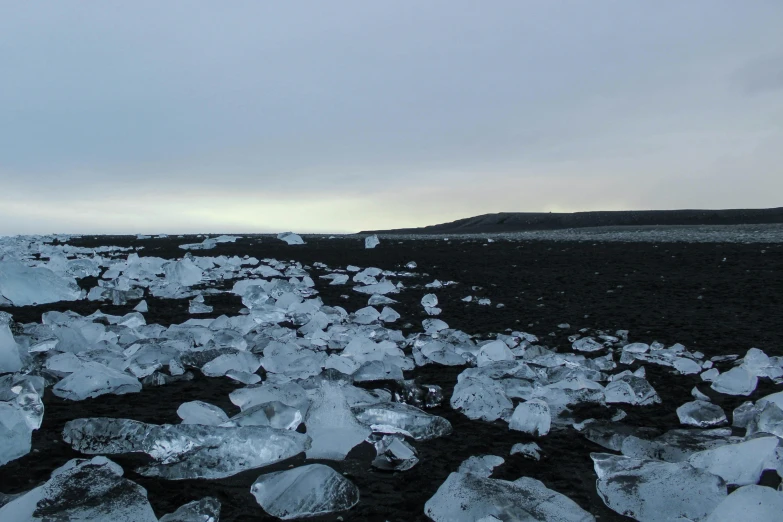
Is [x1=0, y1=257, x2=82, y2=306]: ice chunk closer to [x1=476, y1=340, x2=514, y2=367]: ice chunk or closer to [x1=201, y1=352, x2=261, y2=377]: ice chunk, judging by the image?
[x1=201, y1=352, x2=261, y2=377]: ice chunk

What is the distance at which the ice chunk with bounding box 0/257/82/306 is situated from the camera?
444 centimetres

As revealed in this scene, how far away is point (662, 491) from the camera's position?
1355mm

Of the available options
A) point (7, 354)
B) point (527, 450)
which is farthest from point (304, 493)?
point (7, 354)

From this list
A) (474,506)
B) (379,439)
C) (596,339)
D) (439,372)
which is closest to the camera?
(474,506)

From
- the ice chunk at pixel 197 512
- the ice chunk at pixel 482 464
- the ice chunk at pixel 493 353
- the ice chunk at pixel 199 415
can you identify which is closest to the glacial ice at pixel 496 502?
the ice chunk at pixel 482 464

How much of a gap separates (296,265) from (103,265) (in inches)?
116

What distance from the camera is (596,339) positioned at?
3262 millimetres

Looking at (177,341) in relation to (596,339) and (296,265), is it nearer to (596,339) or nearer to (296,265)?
(596,339)

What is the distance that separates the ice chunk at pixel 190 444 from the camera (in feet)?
4.92

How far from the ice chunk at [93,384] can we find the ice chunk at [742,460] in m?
2.03

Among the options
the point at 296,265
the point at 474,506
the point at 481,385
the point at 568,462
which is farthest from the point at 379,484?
the point at 296,265

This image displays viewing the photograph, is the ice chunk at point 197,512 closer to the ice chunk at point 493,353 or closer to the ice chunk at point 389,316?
the ice chunk at point 493,353

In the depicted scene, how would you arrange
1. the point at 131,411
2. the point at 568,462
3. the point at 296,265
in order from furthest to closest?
the point at 296,265
the point at 131,411
the point at 568,462

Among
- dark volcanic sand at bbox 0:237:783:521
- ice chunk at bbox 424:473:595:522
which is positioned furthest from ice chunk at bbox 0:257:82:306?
ice chunk at bbox 424:473:595:522
